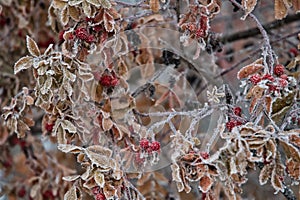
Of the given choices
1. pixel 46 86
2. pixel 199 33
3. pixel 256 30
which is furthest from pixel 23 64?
pixel 256 30

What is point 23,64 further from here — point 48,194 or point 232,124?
point 48,194

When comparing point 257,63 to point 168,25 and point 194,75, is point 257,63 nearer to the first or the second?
point 168,25

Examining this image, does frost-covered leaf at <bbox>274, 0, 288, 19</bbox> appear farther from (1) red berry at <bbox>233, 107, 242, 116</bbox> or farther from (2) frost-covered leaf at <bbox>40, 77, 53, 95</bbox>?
(2) frost-covered leaf at <bbox>40, 77, 53, 95</bbox>

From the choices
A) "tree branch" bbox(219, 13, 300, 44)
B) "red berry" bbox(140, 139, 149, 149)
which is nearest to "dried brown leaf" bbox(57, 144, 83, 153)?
"red berry" bbox(140, 139, 149, 149)

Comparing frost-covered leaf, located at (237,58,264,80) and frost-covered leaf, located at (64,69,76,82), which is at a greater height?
frost-covered leaf, located at (64,69,76,82)

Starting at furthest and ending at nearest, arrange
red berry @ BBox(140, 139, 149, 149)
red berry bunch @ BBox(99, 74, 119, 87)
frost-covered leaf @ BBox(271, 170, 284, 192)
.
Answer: red berry bunch @ BBox(99, 74, 119, 87) < red berry @ BBox(140, 139, 149, 149) < frost-covered leaf @ BBox(271, 170, 284, 192)

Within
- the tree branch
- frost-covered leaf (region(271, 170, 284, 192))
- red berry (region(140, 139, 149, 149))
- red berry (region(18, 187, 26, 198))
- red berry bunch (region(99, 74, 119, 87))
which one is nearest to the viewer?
frost-covered leaf (region(271, 170, 284, 192))

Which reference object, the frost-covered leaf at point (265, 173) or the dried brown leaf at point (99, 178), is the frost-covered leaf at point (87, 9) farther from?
the frost-covered leaf at point (265, 173)

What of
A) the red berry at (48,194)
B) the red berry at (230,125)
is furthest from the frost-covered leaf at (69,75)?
the red berry at (48,194)
